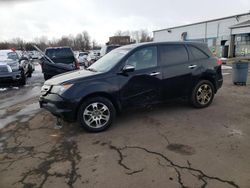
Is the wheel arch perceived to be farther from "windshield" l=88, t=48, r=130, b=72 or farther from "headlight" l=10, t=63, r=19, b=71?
"headlight" l=10, t=63, r=19, b=71

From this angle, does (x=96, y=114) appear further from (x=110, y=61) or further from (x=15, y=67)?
(x=15, y=67)

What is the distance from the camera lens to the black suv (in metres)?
4.32

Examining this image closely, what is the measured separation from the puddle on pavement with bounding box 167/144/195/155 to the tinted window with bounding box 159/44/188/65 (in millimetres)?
2074

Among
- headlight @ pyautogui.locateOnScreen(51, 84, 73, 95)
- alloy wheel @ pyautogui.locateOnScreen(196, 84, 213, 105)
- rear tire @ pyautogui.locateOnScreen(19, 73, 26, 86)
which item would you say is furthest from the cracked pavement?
rear tire @ pyautogui.locateOnScreen(19, 73, 26, 86)

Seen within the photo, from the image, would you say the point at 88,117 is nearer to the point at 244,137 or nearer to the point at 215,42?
the point at 244,137

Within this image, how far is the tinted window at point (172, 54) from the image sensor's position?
5.10 meters

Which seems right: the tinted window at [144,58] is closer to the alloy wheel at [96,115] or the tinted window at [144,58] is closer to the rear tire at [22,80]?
the alloy wheel at [96,115]

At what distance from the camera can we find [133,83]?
470 centimetres

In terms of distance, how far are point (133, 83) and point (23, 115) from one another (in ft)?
10.9

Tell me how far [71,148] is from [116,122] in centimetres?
143

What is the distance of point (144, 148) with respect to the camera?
3.72 meters

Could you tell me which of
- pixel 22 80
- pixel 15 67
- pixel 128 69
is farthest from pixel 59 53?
pixel 128 69

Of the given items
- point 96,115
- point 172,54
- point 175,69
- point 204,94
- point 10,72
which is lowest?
point 96,115

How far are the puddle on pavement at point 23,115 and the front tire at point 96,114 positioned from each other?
2067mm
